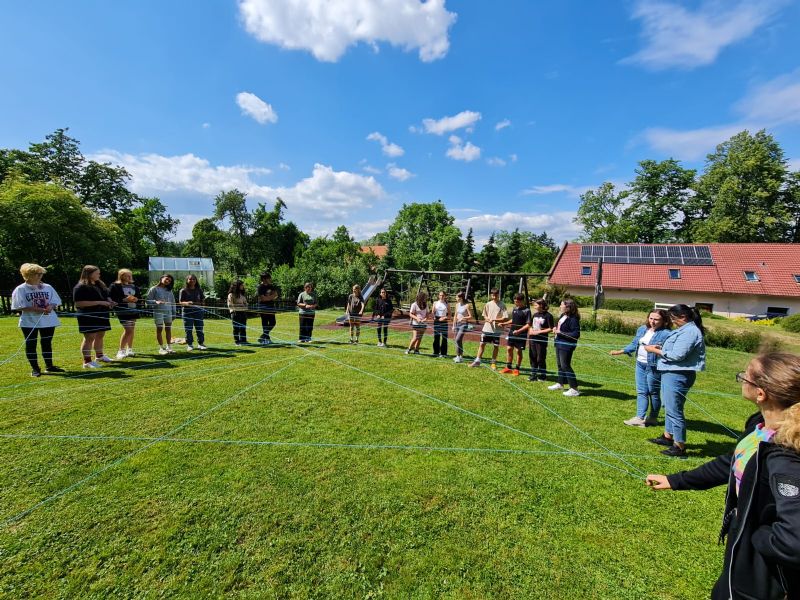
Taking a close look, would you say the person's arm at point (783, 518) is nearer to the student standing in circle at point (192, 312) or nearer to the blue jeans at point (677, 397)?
the blue jeans at point (677, 397)

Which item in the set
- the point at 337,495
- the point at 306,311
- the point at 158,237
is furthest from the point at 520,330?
the point at 158,237

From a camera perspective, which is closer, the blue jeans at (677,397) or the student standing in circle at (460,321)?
the blue jeans at (677,397)

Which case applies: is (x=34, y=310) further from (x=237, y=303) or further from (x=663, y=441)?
(x=663, y=441)

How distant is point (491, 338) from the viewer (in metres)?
7.72

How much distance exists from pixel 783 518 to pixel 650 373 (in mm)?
3881

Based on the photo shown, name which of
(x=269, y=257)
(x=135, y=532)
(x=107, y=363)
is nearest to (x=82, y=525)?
(x=135, y=532)

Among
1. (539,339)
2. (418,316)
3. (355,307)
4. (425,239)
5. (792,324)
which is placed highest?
(425,239)

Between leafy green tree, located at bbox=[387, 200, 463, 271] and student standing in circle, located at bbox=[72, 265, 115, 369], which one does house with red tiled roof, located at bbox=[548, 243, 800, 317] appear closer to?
leafy green tree, located at bbox=[387, 200, 463, 271]

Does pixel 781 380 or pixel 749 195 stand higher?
pixel 749 195

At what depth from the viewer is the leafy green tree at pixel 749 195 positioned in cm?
2861

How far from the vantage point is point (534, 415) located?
4.92 m

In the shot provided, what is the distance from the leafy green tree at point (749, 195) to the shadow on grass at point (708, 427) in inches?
1392

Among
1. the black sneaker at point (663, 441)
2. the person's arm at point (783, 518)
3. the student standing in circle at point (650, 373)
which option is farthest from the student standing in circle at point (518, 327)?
the person's arm at point (783, 518)

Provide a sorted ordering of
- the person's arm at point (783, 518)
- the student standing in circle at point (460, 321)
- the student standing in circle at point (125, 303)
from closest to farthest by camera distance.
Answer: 1. the person's arm at point (783, 518)
2. the student standing in circle at point (125, 303)
3. the student standing in circle at point (460, 321)
